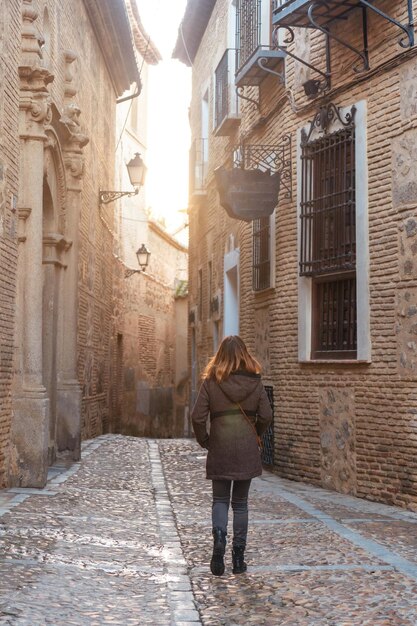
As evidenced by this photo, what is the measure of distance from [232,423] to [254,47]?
29.8ft

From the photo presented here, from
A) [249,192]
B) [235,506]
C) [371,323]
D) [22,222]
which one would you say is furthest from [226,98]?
[235,506]

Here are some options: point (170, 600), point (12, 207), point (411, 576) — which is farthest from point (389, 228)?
point (170, 600)

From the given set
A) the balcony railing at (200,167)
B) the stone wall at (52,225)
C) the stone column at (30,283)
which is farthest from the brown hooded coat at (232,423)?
the balcony railing at (200,167)

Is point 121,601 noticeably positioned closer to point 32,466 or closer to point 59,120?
point 32,466

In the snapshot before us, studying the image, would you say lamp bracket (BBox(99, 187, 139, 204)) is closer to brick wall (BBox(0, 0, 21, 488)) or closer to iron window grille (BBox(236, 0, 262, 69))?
iron window grille (BBox(236, 0, 262, 69))

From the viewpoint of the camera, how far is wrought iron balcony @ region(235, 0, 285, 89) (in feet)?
40.4

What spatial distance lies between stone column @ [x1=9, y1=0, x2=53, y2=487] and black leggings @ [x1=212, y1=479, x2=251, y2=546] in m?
4.27

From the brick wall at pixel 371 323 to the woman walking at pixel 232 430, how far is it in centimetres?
361

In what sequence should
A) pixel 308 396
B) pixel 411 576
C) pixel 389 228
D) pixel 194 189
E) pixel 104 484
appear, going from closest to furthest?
pixel 411 576 < pixel 389 228 < pixel 104 484 < pixel 308 396 < pixel 194 189

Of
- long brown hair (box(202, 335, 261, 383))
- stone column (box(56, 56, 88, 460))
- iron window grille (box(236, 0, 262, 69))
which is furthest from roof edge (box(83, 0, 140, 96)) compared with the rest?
long brown hair (box(202, 335, 261, 383))

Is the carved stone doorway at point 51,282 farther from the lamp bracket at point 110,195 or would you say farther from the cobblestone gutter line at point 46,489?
the lamp bracket at point 110,195

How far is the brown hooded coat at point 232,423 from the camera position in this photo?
5770mm

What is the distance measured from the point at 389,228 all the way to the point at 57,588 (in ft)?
18.6

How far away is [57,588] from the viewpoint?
5207 millimetres
